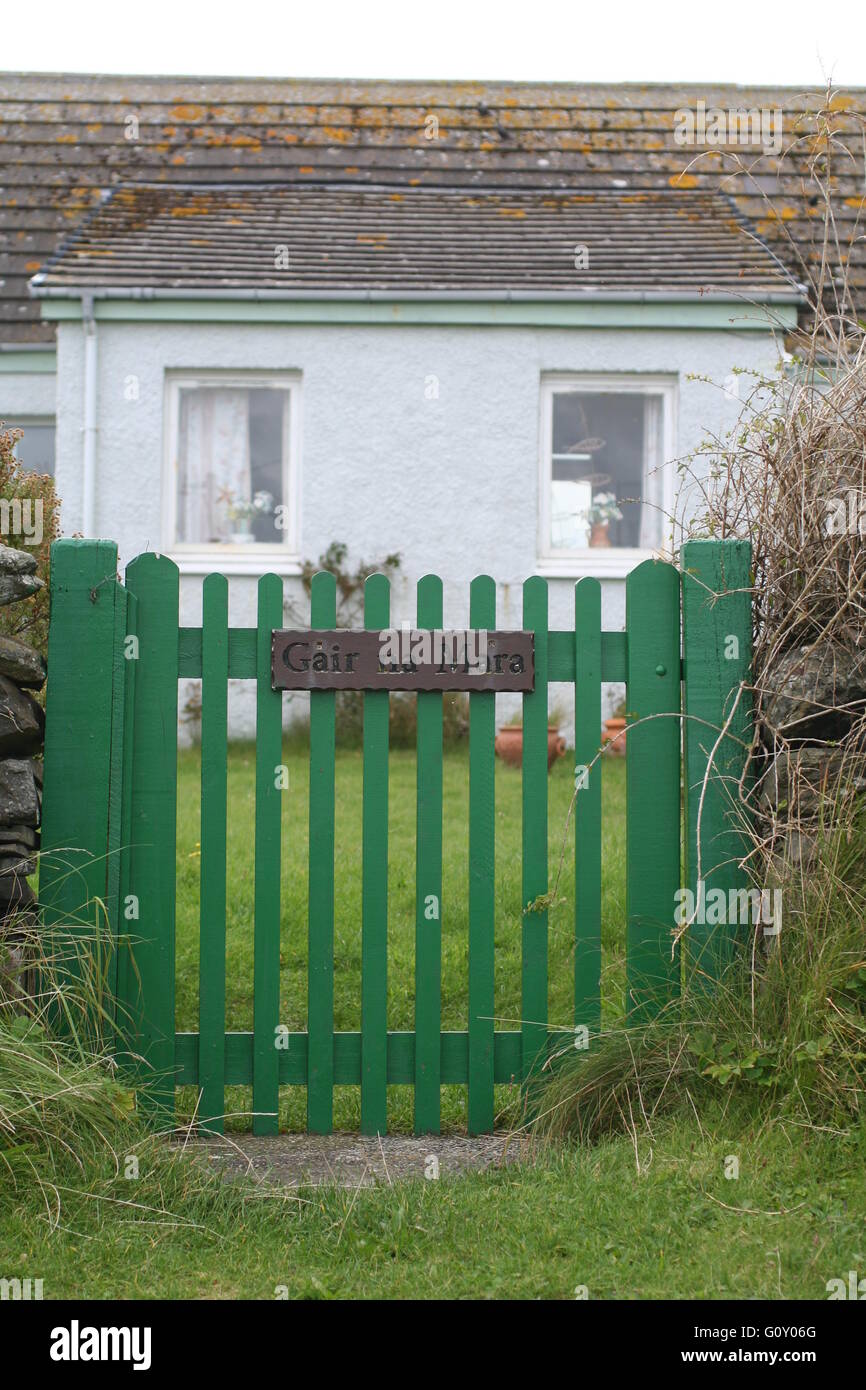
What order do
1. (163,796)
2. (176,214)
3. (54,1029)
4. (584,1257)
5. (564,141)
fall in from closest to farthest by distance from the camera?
(584,1257), (54,1029), (163,796), (176,214), (564,141)

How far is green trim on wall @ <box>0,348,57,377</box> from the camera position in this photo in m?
10.7

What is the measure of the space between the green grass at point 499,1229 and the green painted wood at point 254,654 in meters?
1.29

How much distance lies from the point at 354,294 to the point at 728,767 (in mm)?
7035

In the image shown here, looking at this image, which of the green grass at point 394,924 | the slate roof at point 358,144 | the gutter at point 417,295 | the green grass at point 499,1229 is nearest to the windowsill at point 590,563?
the gutter at point 417,295

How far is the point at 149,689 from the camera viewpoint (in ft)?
12.4

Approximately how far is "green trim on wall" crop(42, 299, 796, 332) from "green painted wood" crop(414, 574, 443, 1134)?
6642 mm

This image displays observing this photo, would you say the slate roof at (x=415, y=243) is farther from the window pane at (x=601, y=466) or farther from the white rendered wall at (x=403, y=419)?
the window pane at (x=601, y=466)

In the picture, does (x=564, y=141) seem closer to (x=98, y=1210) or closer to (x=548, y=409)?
(x=548, y=409)

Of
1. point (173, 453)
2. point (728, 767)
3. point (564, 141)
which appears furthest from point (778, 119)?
point (728, 767)

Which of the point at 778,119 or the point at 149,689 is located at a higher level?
the point at 778,119

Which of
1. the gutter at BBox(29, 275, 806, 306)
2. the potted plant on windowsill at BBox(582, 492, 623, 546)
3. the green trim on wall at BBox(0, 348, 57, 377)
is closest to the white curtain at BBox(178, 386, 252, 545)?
the gutter at BBox(29, 275, 806, 306)

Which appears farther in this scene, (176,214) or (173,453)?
(176,214)

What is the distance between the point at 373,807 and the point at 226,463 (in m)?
6.93

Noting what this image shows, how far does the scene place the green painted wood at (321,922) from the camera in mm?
3752
